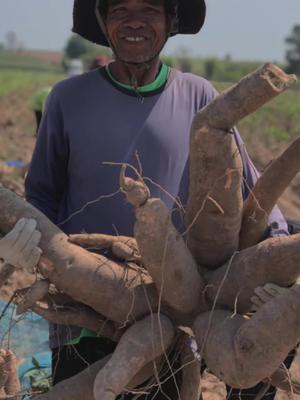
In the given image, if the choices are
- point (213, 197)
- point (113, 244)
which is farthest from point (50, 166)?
point (213, 197)

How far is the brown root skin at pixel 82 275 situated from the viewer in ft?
6.15

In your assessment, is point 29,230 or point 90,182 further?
point 90,182

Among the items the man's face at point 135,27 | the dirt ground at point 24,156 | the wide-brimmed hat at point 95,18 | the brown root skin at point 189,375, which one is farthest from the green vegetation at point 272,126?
the brown root skin at point 189,375

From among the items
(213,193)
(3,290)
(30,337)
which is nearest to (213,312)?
(213,193)

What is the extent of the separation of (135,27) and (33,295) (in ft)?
2.75

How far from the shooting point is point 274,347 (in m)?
1.66

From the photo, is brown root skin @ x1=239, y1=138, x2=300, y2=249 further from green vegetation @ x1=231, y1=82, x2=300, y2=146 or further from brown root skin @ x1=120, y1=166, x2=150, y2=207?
green vegetation @ x1=231, y1=82, x2=300, y2=146

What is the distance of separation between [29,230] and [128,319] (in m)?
0.37

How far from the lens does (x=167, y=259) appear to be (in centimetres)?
181

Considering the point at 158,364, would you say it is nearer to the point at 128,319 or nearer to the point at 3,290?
the point at 128,319

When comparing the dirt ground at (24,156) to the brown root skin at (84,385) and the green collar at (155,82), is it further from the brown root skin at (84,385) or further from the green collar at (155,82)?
the green collar at (155,82)

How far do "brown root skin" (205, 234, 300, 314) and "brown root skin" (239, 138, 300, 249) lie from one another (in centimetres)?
10

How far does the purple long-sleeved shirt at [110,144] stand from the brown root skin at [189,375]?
1.36 ft

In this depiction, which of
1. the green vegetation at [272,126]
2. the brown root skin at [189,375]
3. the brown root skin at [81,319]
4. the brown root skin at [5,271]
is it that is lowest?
the green vegetation at [272,126]
